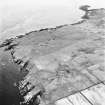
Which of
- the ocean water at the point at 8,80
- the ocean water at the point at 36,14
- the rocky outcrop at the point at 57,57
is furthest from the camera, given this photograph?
the ocean water at the point at 36,14

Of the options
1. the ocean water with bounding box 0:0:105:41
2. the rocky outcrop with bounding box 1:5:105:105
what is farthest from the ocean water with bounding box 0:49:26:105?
the ocean water with bounding box 0:0:105:41

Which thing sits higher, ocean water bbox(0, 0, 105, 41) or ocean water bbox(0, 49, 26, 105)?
ocean water bbox(0, 0, 105, 41)

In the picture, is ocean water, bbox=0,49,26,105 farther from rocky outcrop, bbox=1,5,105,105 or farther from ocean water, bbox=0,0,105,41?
ocean water, bbox=0,0,105,41

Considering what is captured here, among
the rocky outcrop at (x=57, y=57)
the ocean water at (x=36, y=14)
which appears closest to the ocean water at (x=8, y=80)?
the rocky outcrop at (x=57, y=57)

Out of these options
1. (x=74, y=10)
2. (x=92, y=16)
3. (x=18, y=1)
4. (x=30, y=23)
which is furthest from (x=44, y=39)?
(x=18, y=1)

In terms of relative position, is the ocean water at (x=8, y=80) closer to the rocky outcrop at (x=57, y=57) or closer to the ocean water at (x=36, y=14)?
the rocky outcrop at (x=57, y=57)

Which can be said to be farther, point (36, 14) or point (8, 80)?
point (36, 14)

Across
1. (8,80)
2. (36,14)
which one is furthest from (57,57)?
(36,14)

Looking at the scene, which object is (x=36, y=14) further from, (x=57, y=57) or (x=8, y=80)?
(x=8, y=80)

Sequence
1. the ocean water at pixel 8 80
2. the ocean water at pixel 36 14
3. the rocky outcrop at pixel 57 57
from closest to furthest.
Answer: the ocean water at pixel 8 80 → the rocky outcrop at pixel 57 57 → the ocean water at pixel 36 14

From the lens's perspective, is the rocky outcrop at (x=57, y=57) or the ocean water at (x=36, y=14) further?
the ocean water at (x=36, y=14)
